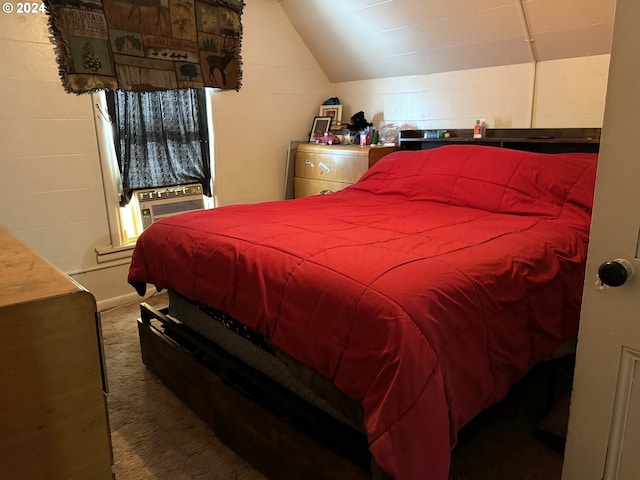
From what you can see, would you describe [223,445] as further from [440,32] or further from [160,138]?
[440,32]

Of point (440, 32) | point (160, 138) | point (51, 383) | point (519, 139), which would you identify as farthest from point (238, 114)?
point (51, 383)

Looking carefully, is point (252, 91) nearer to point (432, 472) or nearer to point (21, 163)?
point (21, 163)

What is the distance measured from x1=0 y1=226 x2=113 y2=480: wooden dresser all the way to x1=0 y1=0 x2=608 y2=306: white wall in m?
2.19

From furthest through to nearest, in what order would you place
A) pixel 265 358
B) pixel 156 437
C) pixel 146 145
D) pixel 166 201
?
pixel 166 201
pixel 146 145
pixel 156 437
pixel 265 358

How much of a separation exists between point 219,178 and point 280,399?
2496 mm

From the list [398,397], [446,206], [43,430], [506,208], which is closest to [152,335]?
[43,430]

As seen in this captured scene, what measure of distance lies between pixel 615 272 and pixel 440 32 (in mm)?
2703

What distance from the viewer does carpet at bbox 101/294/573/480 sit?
5.48 feet

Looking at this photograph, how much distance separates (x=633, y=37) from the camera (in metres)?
0.95

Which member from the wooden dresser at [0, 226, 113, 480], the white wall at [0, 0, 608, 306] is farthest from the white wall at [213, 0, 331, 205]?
the wooden dresser at [0, 226, 113, 480]

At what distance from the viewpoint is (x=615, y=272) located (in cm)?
102

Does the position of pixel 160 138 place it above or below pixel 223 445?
above

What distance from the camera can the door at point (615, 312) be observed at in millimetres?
976

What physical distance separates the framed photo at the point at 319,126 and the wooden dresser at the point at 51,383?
336 centimetres
